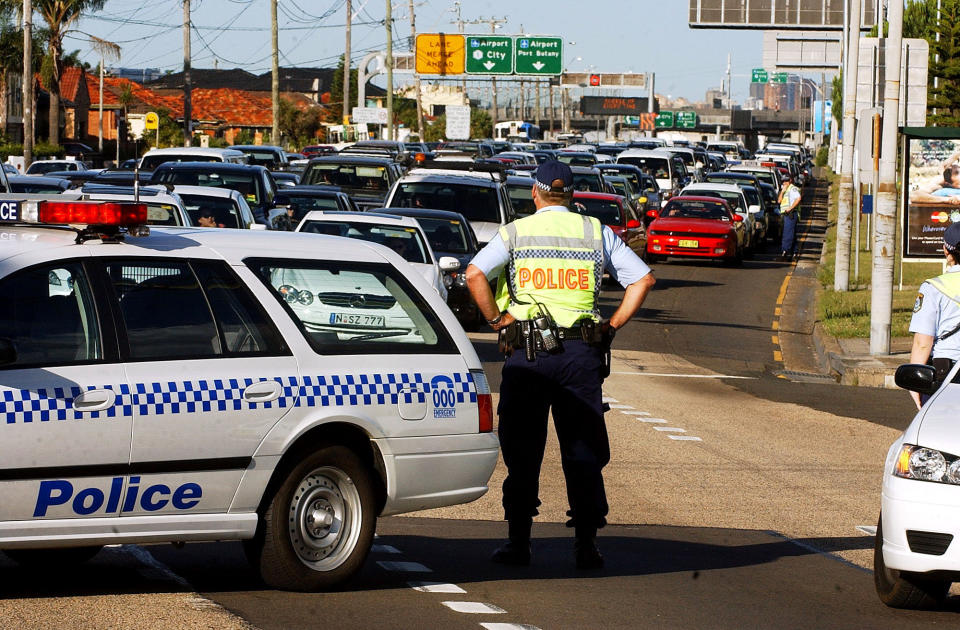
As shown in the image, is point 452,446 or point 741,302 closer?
point 452,446

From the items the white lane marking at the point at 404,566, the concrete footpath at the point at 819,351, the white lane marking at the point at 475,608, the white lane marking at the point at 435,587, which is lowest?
the concrete footpath at the point at 819,351

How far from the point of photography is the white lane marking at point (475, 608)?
693cm

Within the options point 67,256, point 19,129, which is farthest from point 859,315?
point 19,129

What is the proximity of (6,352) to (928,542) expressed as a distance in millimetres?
3809

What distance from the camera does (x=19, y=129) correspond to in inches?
3703

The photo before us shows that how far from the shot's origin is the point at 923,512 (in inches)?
272

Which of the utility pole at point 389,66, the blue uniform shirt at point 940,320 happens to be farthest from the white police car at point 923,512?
the utility pole at point 389,66

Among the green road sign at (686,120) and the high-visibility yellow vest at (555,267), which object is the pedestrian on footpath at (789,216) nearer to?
the high-visibility yellow vest at (555,267)

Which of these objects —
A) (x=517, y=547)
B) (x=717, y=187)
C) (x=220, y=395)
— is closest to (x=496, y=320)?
(x=517, y=547)

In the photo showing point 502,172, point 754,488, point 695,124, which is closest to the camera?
point 754,488

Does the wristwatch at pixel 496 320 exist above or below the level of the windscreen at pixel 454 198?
below

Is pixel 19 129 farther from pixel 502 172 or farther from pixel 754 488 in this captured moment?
pixel 754 488

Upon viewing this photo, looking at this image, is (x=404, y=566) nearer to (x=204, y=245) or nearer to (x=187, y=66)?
(x=204, y=245)

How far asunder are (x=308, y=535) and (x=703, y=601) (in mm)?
1798
